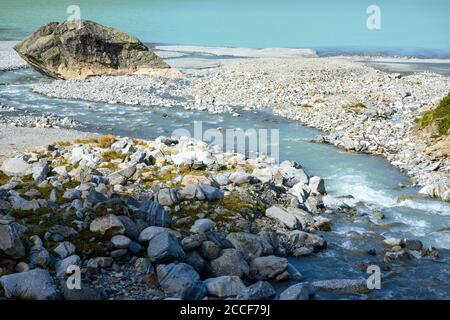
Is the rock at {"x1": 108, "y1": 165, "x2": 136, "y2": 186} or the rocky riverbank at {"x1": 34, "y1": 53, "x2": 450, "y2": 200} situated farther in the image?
the rocky riverbank at {"x1": 34, "y1": 53, "x2": 450, "y2": 200}

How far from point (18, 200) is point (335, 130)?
21.4 m

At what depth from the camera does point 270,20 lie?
133 m

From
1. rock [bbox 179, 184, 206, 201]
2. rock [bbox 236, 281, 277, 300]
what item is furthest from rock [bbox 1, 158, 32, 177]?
rock [bbox 236, 281, 277, 300]

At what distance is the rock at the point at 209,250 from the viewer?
15914 mm

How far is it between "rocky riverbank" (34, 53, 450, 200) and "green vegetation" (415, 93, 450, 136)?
69cm

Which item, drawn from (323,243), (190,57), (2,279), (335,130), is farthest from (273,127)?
(190,57)

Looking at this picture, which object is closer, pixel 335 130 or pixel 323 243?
pixel 323 243

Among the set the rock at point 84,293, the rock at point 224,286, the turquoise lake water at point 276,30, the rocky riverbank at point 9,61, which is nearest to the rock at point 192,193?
the rock at point 224,286

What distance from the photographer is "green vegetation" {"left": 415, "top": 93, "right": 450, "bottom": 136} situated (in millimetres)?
31219

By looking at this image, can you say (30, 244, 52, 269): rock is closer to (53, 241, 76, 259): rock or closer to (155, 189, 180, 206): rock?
(53, 241, 76, 259): rock

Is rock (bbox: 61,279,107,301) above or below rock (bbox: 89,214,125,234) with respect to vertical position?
below

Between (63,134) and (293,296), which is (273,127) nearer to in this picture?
(63,134)

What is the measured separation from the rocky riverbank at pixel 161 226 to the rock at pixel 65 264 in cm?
3

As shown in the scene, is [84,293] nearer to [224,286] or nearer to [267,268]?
[224,286]
